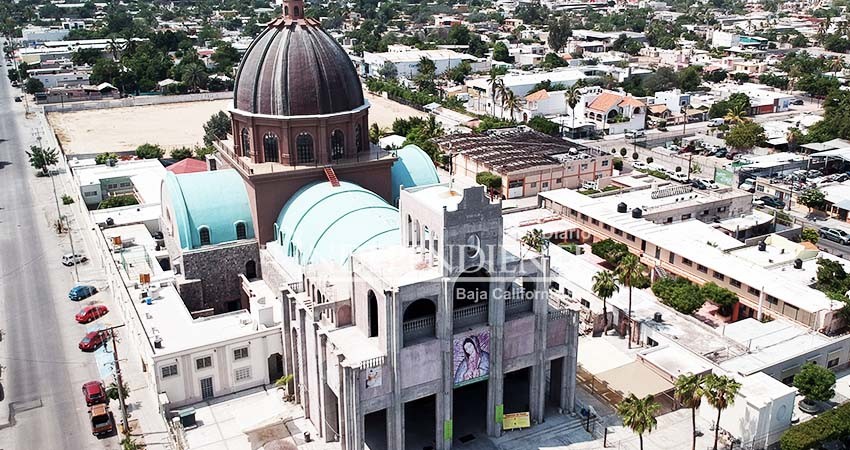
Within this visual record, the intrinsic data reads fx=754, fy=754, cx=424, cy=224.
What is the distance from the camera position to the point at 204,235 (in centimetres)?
5706

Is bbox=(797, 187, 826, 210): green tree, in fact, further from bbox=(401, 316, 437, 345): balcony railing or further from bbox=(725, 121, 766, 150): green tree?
bbox=(401, 316, 437, 345): balcony railing

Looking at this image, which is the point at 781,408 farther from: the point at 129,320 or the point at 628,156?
the point at 628,156

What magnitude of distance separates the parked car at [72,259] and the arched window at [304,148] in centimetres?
2981

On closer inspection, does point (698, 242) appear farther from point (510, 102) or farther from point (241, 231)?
point (510, 102)

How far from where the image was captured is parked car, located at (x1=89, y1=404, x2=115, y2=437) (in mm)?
47094

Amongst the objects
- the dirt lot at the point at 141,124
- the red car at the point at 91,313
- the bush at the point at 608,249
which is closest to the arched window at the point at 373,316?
the red car at the point at 91,313

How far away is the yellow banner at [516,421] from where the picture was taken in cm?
4669

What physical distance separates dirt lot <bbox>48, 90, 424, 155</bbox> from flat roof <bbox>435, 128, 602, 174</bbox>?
1241 inches

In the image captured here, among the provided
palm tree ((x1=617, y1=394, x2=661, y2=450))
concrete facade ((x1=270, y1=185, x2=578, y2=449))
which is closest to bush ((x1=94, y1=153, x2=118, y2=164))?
concrete facade ((x1=270, y1=185, x2=578, y2=449))

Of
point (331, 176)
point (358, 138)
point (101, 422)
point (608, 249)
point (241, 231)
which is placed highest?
point (358, 138)

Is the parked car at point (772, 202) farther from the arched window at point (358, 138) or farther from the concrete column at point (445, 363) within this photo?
the concrete column at point (445, 363)

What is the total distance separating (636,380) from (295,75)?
3315 cm

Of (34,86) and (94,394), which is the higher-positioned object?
(34,86)

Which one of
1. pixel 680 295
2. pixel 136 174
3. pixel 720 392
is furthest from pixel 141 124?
pixel 720 392
